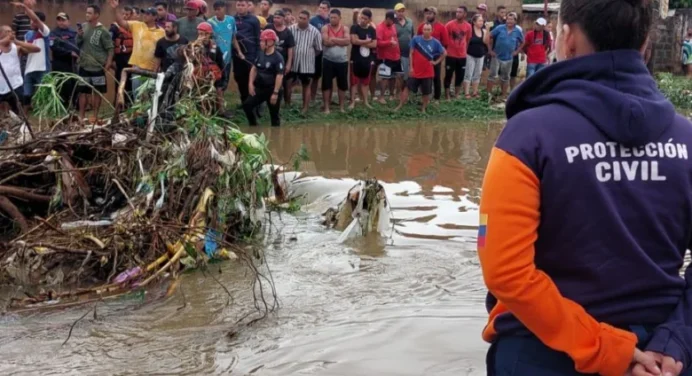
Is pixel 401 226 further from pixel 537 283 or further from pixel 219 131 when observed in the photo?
pixel 537 283

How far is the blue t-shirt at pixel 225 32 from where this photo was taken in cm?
1312

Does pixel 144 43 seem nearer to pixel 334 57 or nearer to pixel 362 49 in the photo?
pixel 334 57

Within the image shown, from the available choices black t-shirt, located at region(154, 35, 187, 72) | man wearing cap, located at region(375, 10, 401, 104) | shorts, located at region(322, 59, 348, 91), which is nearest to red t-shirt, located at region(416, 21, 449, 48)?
man wearing cap, located at region(375, 10, 401, 104)

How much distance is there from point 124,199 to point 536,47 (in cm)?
A: 1215

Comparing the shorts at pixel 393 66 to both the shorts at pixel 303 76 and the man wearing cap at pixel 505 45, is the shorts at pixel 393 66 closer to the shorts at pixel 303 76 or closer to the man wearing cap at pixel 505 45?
the shorts at pixel 303 76

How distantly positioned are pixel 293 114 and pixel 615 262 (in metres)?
12.2

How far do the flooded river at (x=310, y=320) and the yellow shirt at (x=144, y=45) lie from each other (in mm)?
5828

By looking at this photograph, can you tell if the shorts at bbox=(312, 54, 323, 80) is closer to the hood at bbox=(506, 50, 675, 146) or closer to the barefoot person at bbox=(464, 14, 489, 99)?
the barefoot person at bbox=(464, 14, 489, 99)

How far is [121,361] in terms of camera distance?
4277 mm

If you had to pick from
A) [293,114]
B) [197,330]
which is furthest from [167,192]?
[293,114]

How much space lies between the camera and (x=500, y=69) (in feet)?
55.2

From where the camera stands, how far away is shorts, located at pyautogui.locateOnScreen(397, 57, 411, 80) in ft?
51.3

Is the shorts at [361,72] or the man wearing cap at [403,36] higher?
the man wearing cap at [403,36]

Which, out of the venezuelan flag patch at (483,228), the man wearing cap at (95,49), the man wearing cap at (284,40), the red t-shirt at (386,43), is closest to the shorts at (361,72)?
the red t-shirt at (386,43)
